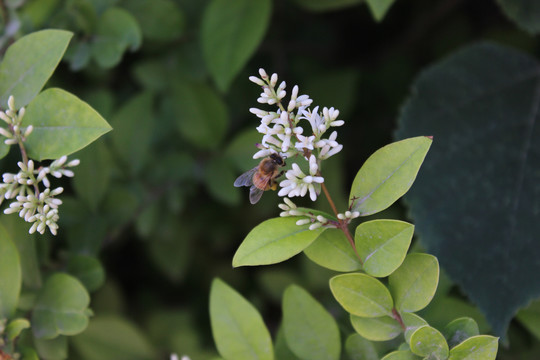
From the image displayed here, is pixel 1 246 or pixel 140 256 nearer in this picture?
pixel 1 246

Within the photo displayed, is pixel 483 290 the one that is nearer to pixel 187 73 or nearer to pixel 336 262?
pixel 336 262

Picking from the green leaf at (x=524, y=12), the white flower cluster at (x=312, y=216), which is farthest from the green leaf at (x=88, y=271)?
the green leaf at (x=524, y=12)

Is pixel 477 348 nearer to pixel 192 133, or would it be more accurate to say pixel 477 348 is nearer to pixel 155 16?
pixel 192 133

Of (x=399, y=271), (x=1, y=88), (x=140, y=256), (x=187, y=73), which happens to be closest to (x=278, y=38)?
(x=187, y=73)

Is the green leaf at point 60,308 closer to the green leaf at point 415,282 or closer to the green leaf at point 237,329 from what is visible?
the green leaf at point 237,329

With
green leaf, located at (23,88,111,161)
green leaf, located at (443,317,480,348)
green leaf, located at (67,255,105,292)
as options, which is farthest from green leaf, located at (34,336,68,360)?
green leaf, located at (443,317,480,348)

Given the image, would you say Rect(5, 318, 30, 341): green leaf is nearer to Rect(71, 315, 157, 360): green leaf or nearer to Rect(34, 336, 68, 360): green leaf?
Rect(34, 336, 68, 360): green leaf

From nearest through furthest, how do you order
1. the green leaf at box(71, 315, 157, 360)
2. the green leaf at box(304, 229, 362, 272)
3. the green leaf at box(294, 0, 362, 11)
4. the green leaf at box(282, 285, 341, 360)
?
Result: the green leaf at box(304, 229, 362, 272), the green leaf at box(282, 285, 341, 360), the green leaf at box(71, 315, 157, 360), the green leaf at box(294, 0, 362, 11)
